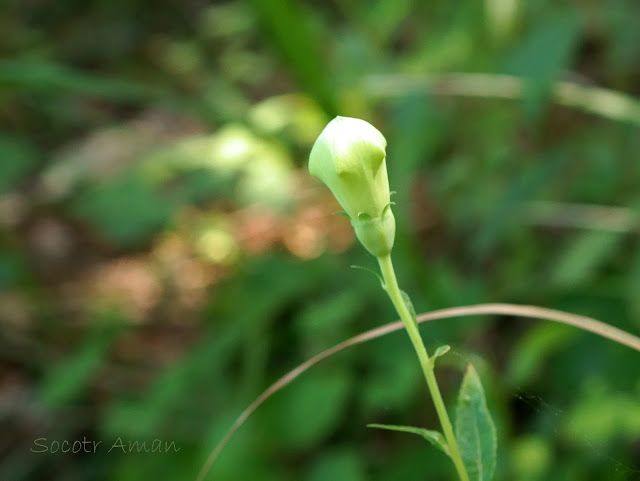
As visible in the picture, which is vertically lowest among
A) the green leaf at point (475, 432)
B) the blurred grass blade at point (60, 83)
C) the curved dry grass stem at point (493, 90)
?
the green leaf at point (475, 432)

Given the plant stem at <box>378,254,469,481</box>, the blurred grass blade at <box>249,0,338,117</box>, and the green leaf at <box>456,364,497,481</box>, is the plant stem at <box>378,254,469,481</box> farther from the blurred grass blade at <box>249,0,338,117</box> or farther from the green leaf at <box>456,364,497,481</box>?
the blurred grass blade at <box>249,0,338,117</box>

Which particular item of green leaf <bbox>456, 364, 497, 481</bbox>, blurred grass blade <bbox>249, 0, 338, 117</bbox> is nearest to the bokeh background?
blurred grass blade <bbox>249, 0, 338, 117</bbox>

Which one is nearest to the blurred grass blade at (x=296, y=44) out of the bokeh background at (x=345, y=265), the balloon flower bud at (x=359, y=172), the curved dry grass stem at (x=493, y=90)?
the bokeh background at (x=345, y=265)

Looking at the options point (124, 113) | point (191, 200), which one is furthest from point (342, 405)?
point (124, 113)

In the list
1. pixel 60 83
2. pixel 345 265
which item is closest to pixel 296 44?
pixel 60 83

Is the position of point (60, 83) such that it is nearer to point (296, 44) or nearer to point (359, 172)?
point (296, 44)

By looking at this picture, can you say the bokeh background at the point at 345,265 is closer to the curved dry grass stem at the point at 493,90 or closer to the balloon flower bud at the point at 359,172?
the curved dry grass stem at the point at 493,90
